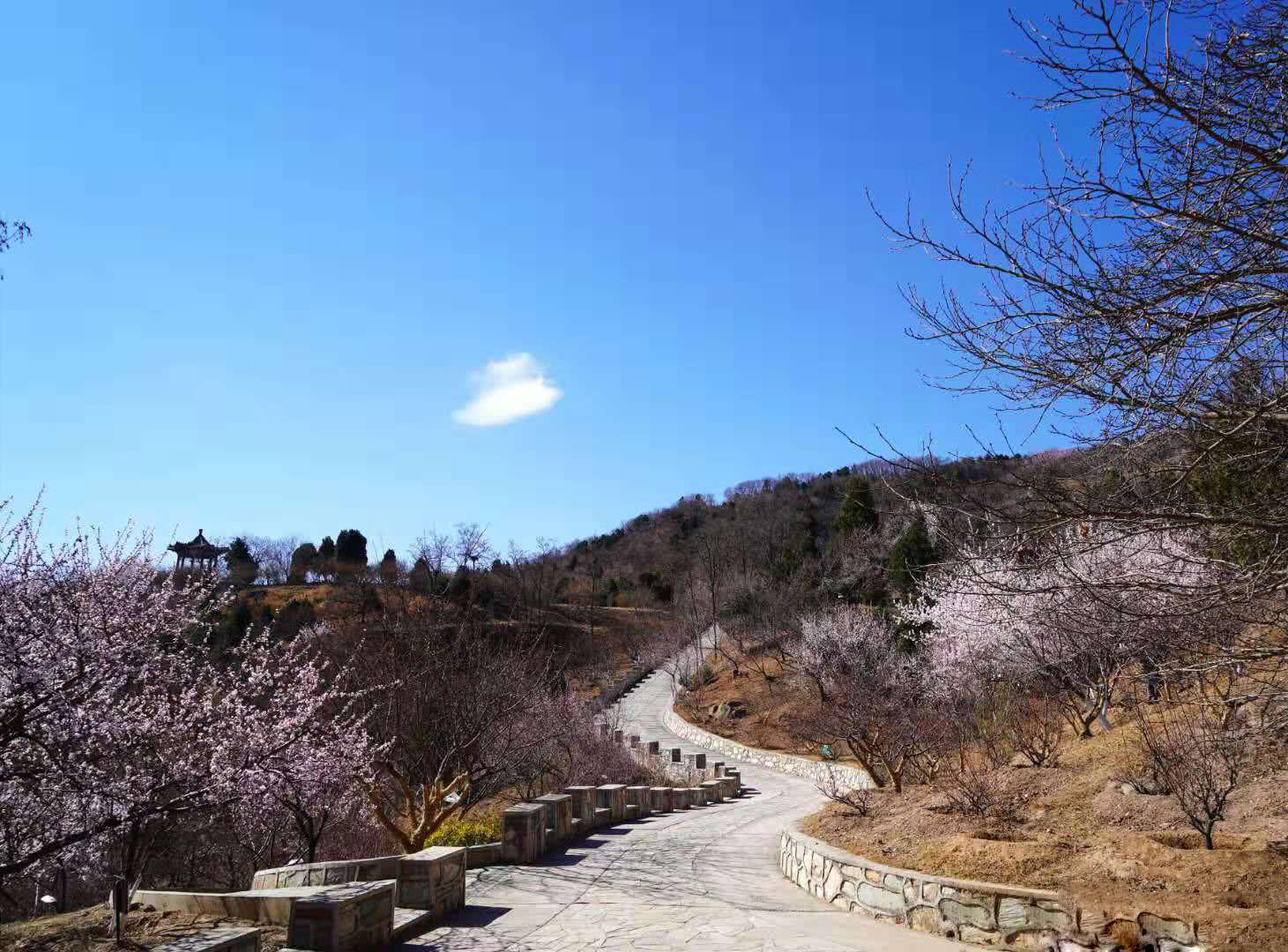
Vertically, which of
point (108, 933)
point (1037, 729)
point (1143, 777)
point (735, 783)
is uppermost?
point (108, 933)

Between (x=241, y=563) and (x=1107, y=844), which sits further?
(x=241, y=563)

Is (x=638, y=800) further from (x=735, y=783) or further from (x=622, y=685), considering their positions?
(x=622, y=685)

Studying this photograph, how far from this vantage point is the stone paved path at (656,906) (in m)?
6.13

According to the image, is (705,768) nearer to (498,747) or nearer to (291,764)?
(498,747)

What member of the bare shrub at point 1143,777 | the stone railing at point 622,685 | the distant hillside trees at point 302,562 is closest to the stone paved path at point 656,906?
the bare shrub at point 1143,777

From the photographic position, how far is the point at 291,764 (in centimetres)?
820

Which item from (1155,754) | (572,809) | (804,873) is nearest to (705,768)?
(572,809)

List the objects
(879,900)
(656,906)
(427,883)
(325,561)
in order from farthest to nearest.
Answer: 1. (325,561)
2. (656,906)
3. (879,900)
4. (427,883)

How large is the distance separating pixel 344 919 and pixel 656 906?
293 cm

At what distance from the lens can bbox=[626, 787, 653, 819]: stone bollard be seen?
14797 mm

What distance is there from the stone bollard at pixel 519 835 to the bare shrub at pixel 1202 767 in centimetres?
623

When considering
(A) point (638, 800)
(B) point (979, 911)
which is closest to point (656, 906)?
(B) point (979, 911)

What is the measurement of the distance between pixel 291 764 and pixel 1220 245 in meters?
8.32

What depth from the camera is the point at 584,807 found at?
1219 centimetres
